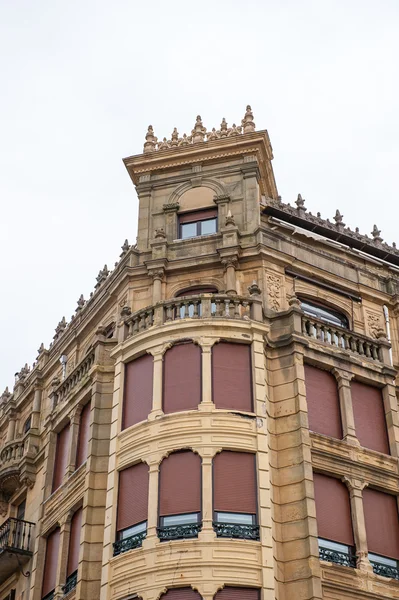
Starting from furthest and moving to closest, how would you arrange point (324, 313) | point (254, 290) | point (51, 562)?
point (324, 313)
point (51, 562)
point (254, 290)

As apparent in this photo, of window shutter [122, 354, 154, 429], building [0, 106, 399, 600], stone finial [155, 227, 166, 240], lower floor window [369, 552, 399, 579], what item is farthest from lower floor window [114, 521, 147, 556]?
stone finial [155, 227, 166, 240]

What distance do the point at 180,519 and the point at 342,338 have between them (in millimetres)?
10066

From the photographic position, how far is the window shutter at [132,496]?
107ft

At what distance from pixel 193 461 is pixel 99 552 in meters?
4.44

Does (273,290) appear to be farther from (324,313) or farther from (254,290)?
(324,313)

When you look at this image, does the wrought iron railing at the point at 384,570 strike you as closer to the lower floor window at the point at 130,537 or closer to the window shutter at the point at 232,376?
the window shutter at the point at 232,376

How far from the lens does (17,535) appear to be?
130 feet

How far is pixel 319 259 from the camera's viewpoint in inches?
1638

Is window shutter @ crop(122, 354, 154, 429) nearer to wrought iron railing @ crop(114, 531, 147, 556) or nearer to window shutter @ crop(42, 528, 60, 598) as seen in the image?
wrought iron railing @ crop(114, 531, 147, 556)

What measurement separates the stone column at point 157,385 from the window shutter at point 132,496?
5.72 ft

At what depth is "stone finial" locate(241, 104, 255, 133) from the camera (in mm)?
43878

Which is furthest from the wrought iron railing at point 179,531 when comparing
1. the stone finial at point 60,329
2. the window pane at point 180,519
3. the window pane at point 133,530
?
the stone finial at point 60,329

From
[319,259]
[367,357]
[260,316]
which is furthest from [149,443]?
[319,259]

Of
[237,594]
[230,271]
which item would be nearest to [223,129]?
[230,271]
